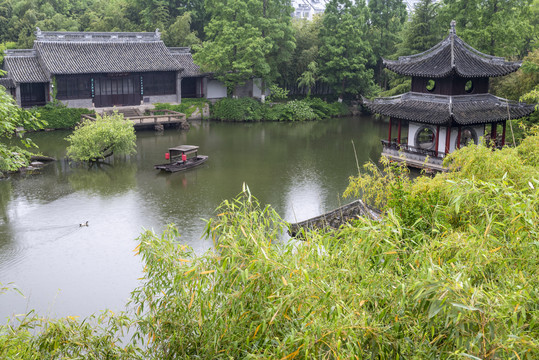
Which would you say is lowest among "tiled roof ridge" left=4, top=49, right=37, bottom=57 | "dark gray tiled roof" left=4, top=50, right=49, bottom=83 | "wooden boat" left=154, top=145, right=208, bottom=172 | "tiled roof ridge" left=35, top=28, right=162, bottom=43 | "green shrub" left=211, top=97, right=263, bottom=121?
"wooden boat" left=154, top=145, right=208, bottom=172

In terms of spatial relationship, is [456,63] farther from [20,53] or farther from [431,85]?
[20,53]

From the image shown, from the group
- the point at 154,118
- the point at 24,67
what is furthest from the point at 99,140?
the point at 24,67

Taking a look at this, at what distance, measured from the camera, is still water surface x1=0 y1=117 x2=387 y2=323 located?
576 inches

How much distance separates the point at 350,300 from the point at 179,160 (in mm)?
20607

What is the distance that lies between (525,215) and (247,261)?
121 inches

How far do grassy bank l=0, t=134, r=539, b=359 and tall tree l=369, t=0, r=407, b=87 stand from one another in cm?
3901

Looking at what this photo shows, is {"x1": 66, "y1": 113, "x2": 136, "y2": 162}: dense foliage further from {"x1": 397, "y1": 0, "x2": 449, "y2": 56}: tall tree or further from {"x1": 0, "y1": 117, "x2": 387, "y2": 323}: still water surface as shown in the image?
{"x1": 397, "y1": 0, "x2": 449, "y2": 56}: tall tree

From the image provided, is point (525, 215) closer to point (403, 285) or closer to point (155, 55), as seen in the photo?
point (403, 285)

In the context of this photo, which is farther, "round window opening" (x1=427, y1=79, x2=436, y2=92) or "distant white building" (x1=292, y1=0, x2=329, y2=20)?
"distant white building" (x1=292, y1=0, x2=329, y2=20)

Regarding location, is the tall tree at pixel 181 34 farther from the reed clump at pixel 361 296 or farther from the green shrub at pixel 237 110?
the reed clump at pixel 361 296

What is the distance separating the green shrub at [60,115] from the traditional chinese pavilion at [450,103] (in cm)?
1857

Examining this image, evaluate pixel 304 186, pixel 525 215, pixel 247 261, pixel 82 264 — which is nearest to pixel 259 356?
pixel 247 261

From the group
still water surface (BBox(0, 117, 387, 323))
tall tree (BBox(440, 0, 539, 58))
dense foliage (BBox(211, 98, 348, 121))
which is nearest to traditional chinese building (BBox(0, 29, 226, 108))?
dense foliage (BBox(211, 98, 348, 121))

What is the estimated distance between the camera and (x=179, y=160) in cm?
2636
